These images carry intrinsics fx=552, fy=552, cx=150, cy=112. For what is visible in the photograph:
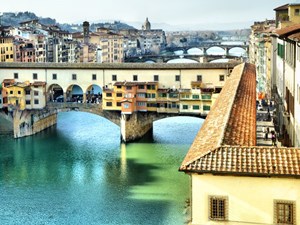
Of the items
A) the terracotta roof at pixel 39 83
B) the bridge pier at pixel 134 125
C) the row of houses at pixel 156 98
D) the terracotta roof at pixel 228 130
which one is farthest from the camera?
the terracotta roof at pixel 39 83

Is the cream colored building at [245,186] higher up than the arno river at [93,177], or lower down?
higher up

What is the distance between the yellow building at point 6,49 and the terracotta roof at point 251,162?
4434 centimetres

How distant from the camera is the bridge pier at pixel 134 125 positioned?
34062 millimetres

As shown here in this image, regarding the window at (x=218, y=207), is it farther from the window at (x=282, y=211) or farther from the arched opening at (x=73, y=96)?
the arched opening at (x=73, y=96)

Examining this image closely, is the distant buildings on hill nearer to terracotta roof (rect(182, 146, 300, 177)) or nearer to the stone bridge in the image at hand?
the stone bridge

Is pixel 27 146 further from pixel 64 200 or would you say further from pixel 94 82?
pixel 64 200

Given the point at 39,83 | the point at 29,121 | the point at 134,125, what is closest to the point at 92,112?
the point at 134,125

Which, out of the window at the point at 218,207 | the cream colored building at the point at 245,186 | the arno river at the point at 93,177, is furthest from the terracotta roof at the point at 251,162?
the arno river at the point at 93,177

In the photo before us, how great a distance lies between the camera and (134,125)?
3484 centimetres

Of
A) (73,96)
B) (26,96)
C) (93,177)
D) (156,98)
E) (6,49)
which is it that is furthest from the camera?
(6,49)

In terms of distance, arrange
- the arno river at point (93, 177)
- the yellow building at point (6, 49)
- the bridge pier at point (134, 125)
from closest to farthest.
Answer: the arno river at point (93, 177) < the bridge pier at point (134, 125) < the yellow building at point (6, 49)

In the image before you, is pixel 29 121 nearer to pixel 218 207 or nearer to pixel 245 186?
pixel 218 207

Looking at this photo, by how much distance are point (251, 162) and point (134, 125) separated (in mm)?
24972

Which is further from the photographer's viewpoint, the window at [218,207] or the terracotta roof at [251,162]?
the window at [218,207]
